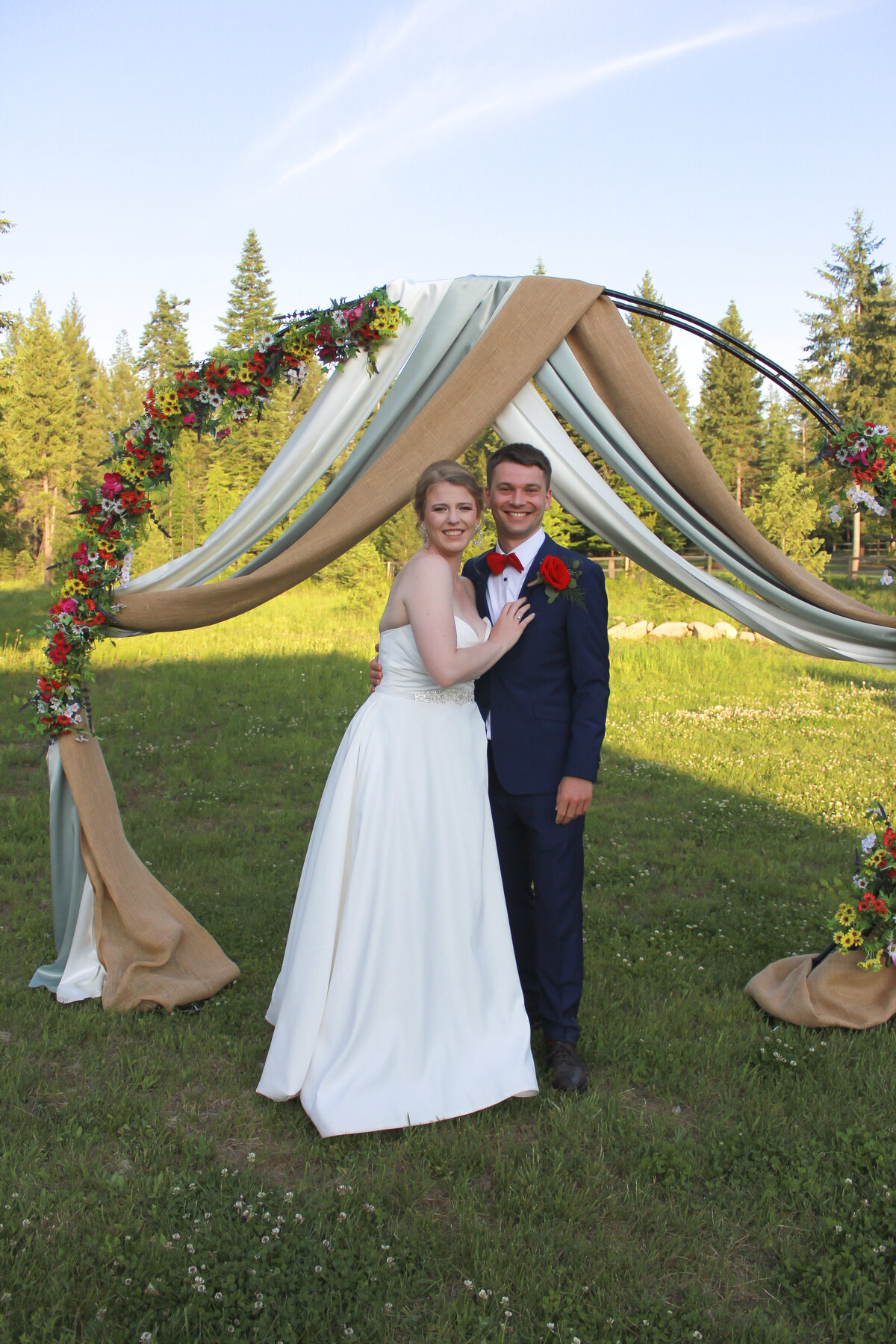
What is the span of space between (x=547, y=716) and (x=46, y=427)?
38.8m

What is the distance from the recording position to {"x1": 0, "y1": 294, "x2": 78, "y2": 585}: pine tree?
36.1 meters

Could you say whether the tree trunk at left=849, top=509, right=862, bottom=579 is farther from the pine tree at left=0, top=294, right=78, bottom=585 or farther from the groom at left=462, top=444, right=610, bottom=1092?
the pine tree at left=0, top=294, right=78, bottom=585

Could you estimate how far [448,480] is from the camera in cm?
376

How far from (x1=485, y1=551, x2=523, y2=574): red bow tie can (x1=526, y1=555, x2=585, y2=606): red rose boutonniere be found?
0.10m

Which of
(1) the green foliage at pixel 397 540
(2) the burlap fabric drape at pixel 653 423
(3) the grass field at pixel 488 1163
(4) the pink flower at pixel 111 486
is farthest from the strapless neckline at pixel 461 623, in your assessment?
(1) the green foliage at pixel 397 540

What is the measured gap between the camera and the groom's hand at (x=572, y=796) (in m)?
3.90

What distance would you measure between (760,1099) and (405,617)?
2484 mm

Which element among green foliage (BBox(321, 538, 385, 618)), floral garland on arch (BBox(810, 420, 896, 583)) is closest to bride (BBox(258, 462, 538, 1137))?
floral garland on arch (BBox(810, 420, 896, 583))

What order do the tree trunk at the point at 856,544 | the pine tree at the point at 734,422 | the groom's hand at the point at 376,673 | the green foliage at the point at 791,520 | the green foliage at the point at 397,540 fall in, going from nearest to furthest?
1. the groom's hand at the point at 376,673
2. the green foliage at the point at 791,520
3. the green foliage at the point at 397,540
4. the tree trunk at the point at 856,544
5. the pine tree at the point at 734,422

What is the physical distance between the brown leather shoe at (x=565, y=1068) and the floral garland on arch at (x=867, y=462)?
2.68 metres

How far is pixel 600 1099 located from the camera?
150 inches

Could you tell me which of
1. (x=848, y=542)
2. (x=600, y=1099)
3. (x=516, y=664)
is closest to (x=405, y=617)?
(x=516, y=664)

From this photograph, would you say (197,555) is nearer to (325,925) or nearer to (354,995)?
(325,925)

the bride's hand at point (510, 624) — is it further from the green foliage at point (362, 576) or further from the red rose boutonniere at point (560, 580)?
the green foliage at point (362, 576)
